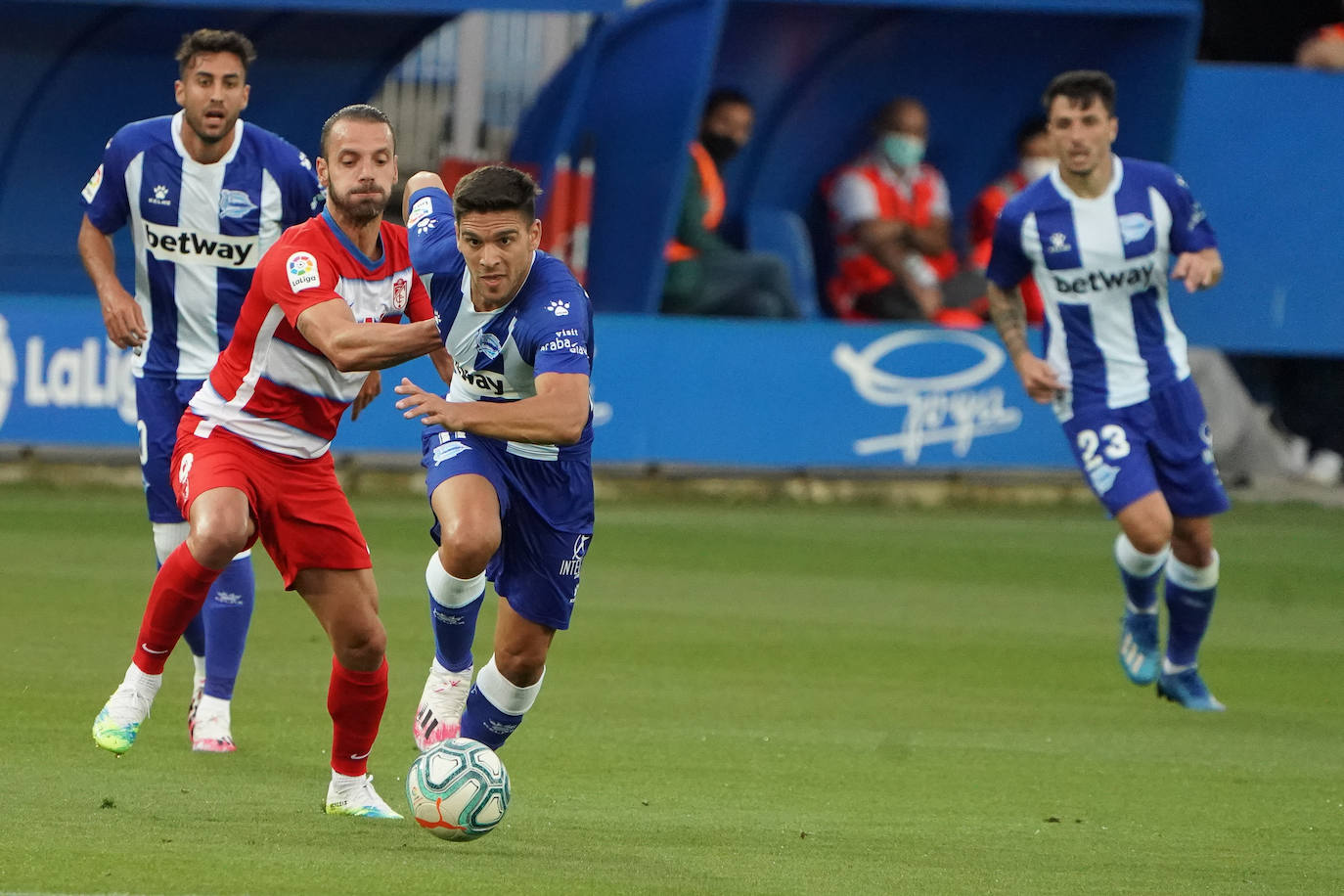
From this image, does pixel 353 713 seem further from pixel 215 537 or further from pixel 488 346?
pixel 488 346

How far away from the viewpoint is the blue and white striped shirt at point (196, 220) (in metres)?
6.61

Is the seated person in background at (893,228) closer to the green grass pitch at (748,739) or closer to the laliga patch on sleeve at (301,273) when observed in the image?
the green grass pitch at (748,739)

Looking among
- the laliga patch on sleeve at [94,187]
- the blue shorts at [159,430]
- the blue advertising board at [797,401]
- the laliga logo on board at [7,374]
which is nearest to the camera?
the blue shorts at [159,430]

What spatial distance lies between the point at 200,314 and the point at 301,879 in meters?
2.63

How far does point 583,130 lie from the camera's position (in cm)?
1512

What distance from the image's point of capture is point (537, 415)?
507 cm

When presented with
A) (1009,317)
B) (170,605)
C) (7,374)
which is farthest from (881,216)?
(170,605)

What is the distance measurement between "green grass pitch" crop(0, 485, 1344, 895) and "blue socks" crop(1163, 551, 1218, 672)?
307 millimetres

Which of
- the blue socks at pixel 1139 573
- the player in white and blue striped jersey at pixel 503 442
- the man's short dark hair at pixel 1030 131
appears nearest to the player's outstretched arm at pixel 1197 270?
the blue socks at pixel 1139 573

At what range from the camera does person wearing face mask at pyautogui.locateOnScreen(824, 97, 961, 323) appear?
1425 cm

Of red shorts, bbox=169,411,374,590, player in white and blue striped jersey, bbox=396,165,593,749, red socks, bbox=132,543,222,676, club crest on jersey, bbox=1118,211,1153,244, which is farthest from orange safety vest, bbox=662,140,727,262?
red socks, bbox=132,543,222,676

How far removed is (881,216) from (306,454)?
9.42 metres

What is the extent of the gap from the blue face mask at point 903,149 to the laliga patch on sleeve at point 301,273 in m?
9.78

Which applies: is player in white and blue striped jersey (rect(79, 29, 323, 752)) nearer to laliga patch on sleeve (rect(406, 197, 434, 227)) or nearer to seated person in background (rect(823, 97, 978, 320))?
laliga patch on sleeve (rect(406, 197, 434, 227))
